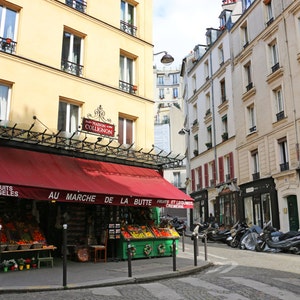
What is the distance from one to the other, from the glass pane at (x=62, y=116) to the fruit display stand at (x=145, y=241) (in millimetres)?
4017

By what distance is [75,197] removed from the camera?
10.2 meters

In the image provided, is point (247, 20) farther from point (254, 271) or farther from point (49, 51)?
point (254, 271)

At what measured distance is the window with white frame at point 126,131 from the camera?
14.3 meters

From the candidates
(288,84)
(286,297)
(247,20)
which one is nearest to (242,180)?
(288,84)

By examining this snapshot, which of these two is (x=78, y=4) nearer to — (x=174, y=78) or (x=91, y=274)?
(x=91, y=274)

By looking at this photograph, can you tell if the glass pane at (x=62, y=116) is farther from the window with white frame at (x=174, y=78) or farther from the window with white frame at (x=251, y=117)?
the window with white frame at (x=174, y=78)

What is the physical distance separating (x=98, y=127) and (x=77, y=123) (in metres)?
0.76

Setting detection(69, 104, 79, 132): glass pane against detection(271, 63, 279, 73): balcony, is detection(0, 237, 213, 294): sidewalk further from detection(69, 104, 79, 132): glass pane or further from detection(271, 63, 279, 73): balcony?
detection(271, 63, 279, 73): balcony

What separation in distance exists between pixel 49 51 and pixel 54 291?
8.06 m

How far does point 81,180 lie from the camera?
36.1 feet

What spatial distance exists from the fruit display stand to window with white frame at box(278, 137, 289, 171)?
10.5 m

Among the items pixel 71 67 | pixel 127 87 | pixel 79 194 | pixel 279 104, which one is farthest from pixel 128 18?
pixel 279 104

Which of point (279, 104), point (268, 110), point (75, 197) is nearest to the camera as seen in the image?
point (75, 197)

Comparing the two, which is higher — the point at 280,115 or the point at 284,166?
the point at 280,115
